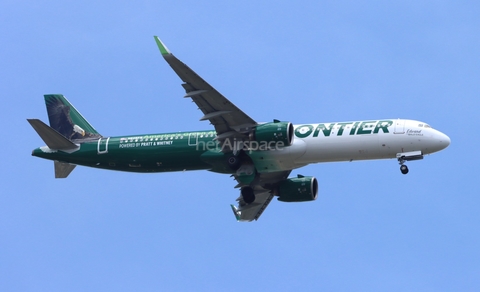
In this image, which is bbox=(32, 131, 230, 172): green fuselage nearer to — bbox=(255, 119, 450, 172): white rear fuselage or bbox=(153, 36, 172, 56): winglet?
bbox=(255, 119, 450, 172): white rear fuselage

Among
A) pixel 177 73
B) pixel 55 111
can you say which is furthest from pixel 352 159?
pixel 55 111

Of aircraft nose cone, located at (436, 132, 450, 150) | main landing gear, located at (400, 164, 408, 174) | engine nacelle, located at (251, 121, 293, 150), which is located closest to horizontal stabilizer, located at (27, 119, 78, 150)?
engine nacelle, located at (251, 121, 293, 150)

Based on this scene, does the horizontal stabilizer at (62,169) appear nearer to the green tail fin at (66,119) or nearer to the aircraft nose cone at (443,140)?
the green tail fin at (66,119)

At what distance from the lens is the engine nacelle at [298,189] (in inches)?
2741

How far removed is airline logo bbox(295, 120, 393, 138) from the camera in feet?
205

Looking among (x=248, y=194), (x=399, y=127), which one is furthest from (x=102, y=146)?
(x=399, y=127)

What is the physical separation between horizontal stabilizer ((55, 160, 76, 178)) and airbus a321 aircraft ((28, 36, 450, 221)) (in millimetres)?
76

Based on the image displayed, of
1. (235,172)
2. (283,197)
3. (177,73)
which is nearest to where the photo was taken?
(177,73)

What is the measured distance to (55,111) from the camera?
236 ft

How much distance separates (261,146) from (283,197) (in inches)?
329

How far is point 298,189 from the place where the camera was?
69.6m

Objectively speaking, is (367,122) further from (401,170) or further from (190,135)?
(190,135)

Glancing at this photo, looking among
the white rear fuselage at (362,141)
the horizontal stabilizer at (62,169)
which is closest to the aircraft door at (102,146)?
the horizontal stabilizer at (62,169)

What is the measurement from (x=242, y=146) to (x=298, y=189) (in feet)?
26.7
